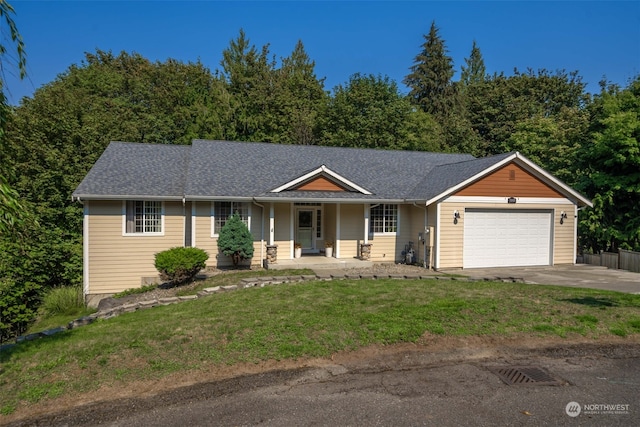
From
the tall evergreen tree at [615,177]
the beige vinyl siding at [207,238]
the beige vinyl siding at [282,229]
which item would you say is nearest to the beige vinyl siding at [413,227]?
the beige vinyl siding at [282,229]

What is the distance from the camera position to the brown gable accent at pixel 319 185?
1648cm

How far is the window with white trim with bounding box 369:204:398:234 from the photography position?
691 inches

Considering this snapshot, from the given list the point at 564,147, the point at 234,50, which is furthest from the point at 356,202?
the point at 234,50

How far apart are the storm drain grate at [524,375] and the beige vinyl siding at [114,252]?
12.2m

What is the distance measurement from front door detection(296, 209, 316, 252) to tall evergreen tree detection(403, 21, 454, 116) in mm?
28321

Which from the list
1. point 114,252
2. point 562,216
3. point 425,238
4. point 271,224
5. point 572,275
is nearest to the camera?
point 114,252

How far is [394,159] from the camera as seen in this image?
21.3 m

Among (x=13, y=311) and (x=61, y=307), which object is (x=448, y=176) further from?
(x=13, y=311)

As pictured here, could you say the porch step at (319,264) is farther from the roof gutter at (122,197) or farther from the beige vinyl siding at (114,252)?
the roof gutter at (122,197)

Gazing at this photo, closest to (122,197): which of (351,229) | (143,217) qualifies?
(143,217)

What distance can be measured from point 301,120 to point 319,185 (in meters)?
17.7

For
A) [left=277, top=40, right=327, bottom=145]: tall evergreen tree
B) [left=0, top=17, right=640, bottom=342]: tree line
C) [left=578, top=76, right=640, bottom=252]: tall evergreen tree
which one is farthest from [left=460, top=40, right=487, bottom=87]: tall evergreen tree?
[left=578, top=76, right=640, bottom=252]: tall evergreen tree

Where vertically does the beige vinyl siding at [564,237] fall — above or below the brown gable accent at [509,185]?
below

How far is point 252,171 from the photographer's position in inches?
696
